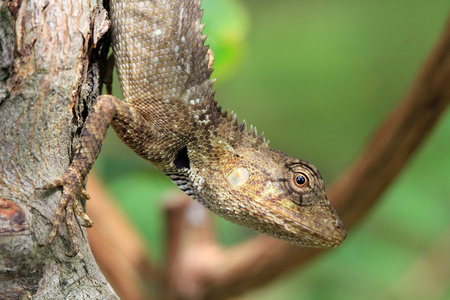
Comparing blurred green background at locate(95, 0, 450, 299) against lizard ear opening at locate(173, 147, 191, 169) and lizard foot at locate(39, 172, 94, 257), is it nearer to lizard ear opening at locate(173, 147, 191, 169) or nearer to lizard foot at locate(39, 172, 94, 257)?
lizard ear opening at locate(173, 147, 191, 169)

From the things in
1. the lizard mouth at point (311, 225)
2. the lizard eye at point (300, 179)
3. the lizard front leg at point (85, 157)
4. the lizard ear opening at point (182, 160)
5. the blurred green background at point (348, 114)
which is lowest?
the blurred green background at point (348, 114)

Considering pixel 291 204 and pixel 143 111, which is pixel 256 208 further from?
pixel 143 111

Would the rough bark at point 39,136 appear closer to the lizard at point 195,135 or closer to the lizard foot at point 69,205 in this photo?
the lizard foot at point 69,205

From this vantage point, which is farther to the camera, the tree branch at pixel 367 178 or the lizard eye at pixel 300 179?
the tree branch at pixel 367 178

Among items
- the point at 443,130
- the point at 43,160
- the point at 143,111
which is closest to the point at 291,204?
the point at 143,111

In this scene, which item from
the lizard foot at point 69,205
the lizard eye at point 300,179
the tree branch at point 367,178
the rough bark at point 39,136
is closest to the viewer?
the rough bark at point 39,136

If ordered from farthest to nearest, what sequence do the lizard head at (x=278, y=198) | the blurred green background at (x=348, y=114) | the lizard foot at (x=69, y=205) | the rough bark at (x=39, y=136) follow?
1. the blurred green background at (x=348, y=114)
2. the lizard head at (x=278, y=198)
3. the lizard foot at (x=69, y=205)
4. the rough bark at (x=39, y=136)

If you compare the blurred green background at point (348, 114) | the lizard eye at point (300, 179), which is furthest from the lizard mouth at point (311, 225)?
the blurred green background at point (348, 114)
